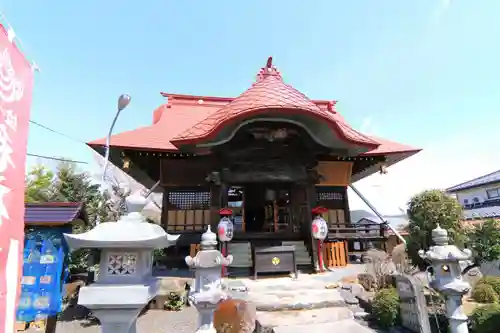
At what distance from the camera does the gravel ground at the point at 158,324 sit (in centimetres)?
601

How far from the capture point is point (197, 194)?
454 inches

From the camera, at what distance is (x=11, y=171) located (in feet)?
9.15

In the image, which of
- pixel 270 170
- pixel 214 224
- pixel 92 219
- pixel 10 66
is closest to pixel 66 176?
pixel 92 219

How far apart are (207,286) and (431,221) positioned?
6246 mm

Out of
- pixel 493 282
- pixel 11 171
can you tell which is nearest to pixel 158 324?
pixel 11 171

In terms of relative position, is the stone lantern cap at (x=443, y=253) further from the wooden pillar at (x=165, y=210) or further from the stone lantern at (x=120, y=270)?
the wooden pillar at (x=165, y=210)

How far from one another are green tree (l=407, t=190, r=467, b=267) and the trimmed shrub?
1.23m

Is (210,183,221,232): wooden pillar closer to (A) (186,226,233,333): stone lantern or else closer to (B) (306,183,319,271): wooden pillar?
(B) (306,183,319,271): wooden pillar

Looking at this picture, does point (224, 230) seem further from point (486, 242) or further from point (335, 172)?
point (486, 242)

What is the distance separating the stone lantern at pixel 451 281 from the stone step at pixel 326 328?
1.44 m

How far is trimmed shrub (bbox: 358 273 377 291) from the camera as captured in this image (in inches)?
295

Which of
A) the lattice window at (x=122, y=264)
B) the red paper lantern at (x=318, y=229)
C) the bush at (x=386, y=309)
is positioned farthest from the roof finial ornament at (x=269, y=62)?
the lattice window at (x=122, y=264)

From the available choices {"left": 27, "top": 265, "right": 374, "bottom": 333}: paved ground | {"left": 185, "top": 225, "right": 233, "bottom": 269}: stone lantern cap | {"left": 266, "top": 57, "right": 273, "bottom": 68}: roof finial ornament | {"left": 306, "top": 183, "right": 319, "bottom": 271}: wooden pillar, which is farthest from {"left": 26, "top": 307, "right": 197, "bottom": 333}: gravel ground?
{"left": 266, "top": 57, "right": 273, "bottom": 68}: roof finial ornament

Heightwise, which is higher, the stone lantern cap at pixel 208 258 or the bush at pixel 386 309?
the stone lantern cap at pixel 208 258
